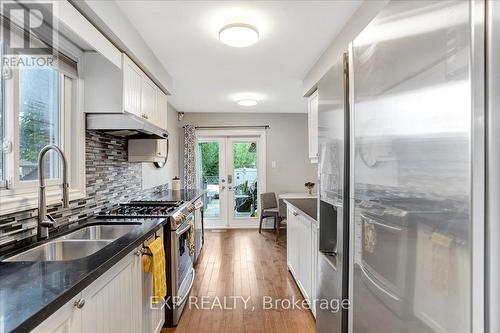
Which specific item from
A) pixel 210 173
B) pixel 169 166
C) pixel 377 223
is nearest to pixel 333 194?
pixel 377 223

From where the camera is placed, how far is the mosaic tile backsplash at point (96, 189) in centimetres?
136

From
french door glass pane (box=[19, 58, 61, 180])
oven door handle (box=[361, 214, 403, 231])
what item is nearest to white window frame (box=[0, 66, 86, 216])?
french door glass pane (box=[19, 58, 61, 180])

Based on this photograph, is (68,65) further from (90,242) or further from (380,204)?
(380,204)

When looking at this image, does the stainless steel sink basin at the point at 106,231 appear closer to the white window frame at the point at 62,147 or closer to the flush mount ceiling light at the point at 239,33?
the white window frame at the point at 62,147

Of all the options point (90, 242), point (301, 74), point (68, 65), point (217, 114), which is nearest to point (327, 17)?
point (301, 74)

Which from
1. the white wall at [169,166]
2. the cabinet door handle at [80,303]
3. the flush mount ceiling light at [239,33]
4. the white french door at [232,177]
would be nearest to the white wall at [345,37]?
the flush mount ceiling light at [239,33]

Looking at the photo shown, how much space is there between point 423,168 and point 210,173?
202 inches

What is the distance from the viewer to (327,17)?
6.38 feet

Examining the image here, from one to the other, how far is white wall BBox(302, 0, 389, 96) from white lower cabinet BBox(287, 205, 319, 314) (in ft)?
4.51

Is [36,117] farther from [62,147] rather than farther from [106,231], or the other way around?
[106,231]

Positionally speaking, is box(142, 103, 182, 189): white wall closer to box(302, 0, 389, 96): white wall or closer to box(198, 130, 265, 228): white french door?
box(198, 130, 265, 228): white french door

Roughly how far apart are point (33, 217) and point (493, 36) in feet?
6.59

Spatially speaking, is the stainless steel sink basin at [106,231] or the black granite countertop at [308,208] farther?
the black granite countertop at [308,208]

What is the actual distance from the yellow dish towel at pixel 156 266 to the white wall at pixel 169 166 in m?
1.76
